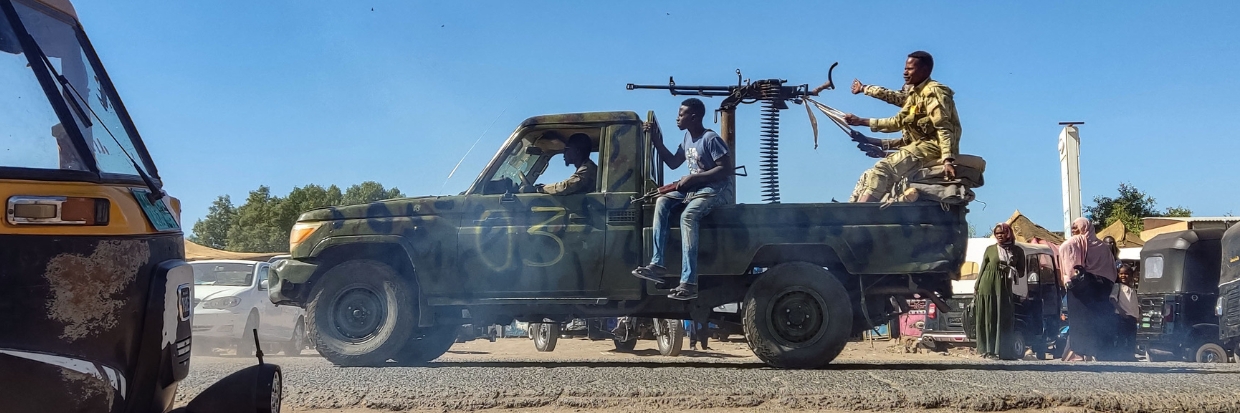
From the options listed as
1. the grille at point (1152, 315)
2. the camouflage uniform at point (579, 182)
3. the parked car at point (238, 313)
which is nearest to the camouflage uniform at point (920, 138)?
the camouflage uniform at point (579, 182)

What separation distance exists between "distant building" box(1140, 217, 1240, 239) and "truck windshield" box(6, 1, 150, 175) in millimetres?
18024

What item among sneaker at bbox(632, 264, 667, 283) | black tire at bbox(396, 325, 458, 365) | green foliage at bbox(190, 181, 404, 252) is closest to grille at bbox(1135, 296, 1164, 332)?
sneaker at bbox(632, 264, 667, 283)

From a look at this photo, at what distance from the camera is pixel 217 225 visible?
61094 mm

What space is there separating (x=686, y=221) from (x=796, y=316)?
1.03 metres

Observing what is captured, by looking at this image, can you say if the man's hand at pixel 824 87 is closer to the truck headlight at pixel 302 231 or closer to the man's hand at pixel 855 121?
the man's hand at pixel 855 121

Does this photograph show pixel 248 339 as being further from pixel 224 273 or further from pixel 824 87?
pixel 824 87

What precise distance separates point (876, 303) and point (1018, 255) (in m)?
2.26

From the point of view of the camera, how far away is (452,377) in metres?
5.62

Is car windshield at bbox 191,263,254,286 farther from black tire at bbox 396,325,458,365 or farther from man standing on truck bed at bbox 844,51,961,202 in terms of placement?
man standing on truck bed at bbox 844,51,961,202

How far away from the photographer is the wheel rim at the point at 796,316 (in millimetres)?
6777

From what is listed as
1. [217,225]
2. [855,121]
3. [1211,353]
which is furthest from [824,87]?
[217,225]

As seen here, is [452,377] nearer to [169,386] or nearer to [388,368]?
[388,368]

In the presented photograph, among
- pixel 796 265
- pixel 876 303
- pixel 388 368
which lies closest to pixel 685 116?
pixel 796 265

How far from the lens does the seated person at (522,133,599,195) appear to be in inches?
280
